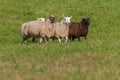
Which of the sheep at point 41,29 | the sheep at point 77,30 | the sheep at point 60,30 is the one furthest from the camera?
the sheep at point 77,30

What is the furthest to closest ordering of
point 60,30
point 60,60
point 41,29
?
point 60,30, point 41,29, point 60,60

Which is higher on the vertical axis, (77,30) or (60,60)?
(60,60)

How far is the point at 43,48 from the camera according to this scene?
18.0 meters

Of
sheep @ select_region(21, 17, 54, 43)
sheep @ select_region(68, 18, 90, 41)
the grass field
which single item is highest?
the grass field

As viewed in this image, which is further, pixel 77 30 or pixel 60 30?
pixel 77 30

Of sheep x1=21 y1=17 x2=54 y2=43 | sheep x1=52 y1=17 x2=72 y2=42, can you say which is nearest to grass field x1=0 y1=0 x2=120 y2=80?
sheep x1=21 y1=17 x2=54 y2=43

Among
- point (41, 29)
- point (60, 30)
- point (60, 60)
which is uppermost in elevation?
point (60, 60)

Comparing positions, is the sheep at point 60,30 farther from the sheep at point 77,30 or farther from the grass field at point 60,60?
the grass field at point 60,60

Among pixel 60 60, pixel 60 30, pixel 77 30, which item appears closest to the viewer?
pixel 60 60

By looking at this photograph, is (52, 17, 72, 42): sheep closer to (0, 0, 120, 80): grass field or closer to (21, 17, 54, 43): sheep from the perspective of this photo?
(21, 17, 54, 43): sheep

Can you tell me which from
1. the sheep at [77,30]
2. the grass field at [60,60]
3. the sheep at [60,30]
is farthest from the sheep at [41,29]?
the grass field at [60,60]

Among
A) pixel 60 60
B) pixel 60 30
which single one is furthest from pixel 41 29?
pixel 60 60

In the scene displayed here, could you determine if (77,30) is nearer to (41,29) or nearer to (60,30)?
(60,30)

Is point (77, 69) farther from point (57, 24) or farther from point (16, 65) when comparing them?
point (57, 24)
